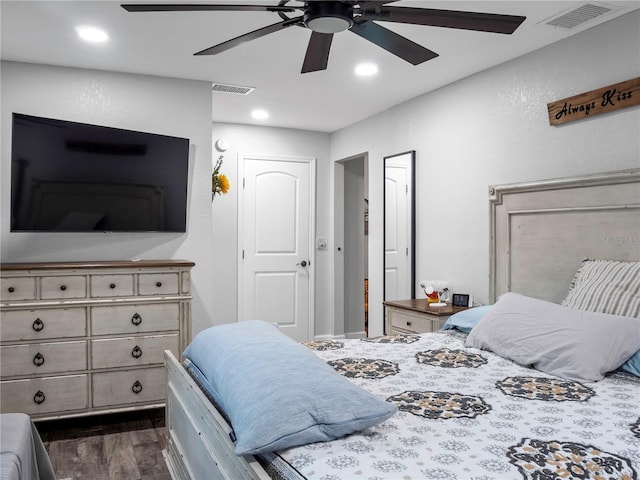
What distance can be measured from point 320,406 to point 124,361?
7.58 feet

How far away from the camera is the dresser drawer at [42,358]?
3021 millimetres

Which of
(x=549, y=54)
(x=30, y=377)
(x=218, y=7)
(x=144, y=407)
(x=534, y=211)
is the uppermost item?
(x=549, y=54)

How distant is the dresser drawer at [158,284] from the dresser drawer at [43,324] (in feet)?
1.25

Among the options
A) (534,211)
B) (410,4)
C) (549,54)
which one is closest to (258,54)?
(410,4)

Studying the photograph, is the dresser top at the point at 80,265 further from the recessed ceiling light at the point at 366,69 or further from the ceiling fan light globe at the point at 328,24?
the ceiling fan light globe at the point at 328,24

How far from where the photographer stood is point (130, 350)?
329cm

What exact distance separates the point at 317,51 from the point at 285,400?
4.76ft

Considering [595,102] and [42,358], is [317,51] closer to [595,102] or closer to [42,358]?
[595,102]

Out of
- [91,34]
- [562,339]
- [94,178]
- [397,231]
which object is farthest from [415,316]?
[91,34]

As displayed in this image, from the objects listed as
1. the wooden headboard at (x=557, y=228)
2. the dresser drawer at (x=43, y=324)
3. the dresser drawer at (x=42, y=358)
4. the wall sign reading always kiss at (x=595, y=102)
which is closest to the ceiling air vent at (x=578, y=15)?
the wall sign reading always kiss at (x=595, y=102)

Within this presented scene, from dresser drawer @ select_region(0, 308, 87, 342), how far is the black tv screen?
1.75 feet

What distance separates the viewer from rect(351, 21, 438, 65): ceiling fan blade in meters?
1.89

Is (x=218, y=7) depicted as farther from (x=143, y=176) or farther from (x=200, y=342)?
(x=143, y=176)

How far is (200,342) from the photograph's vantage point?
2.14 metres
